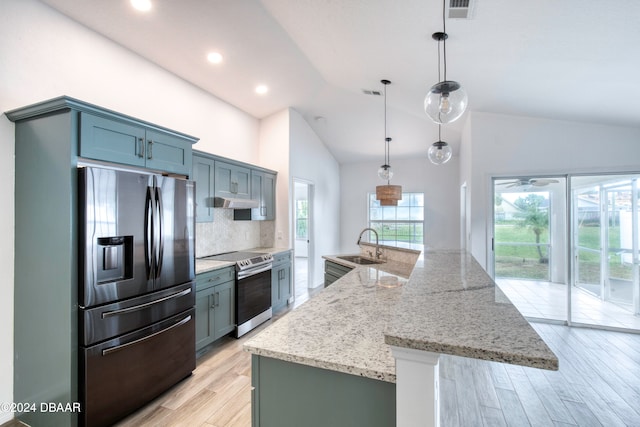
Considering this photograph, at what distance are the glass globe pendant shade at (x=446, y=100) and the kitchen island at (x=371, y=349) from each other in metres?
1.01

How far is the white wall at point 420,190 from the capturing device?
646 cm

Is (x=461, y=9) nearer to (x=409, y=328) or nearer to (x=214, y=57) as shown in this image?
(x=409, y=328)

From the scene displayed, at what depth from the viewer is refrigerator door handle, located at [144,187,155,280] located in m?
2.22

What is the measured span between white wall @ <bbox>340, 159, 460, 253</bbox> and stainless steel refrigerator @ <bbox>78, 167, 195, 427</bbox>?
5011 millimetres

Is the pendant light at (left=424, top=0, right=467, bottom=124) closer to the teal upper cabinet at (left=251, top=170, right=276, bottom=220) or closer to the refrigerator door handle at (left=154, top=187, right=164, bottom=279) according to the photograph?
the refrigerator door handle at (left=154, top=187, right=164, bottom=279)

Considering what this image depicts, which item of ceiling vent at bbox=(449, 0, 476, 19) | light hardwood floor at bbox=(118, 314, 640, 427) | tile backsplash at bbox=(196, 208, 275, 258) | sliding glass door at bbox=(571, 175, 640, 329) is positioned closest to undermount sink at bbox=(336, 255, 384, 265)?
light hardwood floor at bbox=(118, 314, 640, 427)

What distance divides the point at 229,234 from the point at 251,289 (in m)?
0.99

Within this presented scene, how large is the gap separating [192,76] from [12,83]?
175 cm

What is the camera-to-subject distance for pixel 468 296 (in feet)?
4.26

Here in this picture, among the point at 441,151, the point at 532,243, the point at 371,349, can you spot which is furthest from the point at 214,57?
the point at 532,243

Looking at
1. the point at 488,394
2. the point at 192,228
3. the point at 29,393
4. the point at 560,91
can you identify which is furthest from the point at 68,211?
the point at 560,91

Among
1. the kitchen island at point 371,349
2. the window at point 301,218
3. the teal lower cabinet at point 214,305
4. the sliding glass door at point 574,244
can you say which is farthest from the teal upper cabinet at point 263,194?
the window at point 301,218

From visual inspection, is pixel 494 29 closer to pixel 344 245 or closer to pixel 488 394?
pixel 488 394

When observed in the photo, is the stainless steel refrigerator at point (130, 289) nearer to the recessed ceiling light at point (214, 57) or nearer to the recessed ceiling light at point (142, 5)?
the recessed ceiling light at point (142, 5)
